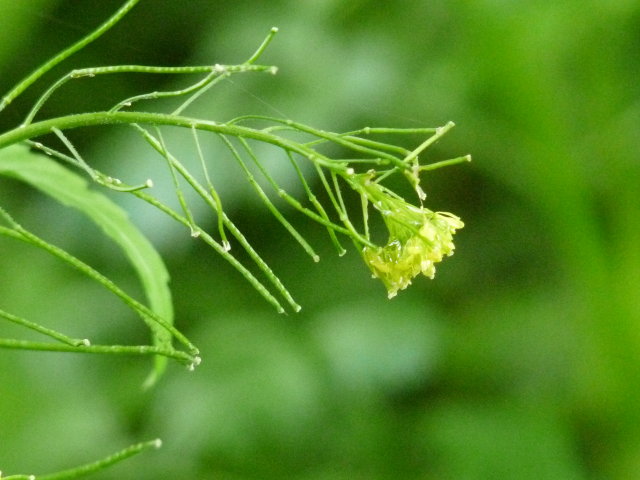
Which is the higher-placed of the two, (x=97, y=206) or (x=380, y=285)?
(x=97, y=206)

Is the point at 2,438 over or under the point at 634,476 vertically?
over

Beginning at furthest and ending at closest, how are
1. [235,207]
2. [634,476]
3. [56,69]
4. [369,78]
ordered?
1. [56,69]
2. [235,207]
3. [369,78]
4. [634,476]

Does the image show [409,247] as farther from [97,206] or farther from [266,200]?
[97,206]

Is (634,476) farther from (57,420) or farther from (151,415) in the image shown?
(57,420)

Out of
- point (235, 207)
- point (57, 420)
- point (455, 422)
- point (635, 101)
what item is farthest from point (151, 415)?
point (635, 101)

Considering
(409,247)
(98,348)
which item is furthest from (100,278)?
(409,247)

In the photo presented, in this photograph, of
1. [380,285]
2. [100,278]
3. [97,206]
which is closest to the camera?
[100,278]

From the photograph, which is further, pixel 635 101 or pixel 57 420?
pixel 635 101

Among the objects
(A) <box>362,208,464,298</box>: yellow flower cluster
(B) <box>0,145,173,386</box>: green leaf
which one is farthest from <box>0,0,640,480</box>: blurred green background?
(A) <box>362,208,464,298</box>: yellow flower cluster
